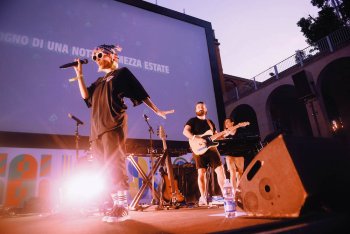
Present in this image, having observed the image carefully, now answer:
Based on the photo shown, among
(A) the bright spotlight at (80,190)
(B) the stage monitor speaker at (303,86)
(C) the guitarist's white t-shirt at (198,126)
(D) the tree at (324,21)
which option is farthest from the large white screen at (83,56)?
(D) the tree at (324,21)

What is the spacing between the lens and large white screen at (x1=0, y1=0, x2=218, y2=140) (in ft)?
16.7

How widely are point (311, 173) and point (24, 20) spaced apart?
21.1 ft

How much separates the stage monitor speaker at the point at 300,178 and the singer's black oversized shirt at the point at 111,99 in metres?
1.27

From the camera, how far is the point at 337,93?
13.3 meters

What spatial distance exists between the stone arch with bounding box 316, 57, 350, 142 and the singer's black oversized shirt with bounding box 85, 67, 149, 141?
11041 millimetres

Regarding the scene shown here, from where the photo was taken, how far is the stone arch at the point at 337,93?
439 inches

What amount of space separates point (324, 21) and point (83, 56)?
17.3m

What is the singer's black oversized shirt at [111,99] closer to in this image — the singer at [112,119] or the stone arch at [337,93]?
the singer at [112,119]

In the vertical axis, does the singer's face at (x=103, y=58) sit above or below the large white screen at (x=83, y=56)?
below

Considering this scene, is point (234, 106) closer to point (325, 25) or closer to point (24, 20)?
point (325, 25)

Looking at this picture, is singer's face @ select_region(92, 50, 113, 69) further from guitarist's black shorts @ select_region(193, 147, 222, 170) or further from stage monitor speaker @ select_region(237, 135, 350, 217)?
guitarist's black shorts @ select_region(193, 147, 222, 170)

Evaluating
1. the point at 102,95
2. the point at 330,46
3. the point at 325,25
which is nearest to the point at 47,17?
the point at 102,95

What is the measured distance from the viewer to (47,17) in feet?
18.7

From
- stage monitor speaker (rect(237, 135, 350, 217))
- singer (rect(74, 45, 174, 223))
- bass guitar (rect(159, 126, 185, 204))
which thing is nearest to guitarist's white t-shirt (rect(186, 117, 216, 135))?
bass guitar (rect(159, 126, 185, 204))
